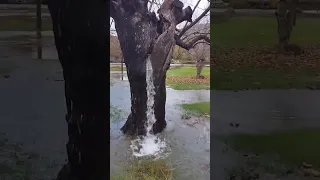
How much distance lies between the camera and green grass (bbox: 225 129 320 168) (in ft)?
6.75

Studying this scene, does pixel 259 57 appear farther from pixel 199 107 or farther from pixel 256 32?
pixel 199 107

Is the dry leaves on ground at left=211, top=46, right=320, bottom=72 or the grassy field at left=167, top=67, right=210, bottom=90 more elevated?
the dry leaves on ground at left=211, top=46, right=320, bottom=72

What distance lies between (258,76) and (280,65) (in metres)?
0.14

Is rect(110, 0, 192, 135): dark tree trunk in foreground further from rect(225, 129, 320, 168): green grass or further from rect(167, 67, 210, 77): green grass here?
rect(225, 129, 320, 168): green grass

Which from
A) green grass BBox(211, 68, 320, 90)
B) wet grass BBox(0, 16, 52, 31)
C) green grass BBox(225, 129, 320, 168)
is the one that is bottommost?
green grass BBox(225, 129, 320, 168)

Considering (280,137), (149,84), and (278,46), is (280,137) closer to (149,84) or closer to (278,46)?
(278,46)

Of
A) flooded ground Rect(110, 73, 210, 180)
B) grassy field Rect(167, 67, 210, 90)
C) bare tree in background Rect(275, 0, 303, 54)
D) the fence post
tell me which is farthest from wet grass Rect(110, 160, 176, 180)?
bare tree in background Rect(275, 0, 303, 54)

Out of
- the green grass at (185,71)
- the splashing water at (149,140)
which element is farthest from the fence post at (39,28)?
the green grass at (185,71)

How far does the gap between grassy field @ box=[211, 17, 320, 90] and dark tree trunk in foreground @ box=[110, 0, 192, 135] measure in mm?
236

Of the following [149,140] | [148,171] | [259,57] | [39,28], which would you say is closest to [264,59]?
[259,57]

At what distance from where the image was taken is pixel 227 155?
2.04 m

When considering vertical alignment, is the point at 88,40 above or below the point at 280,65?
above

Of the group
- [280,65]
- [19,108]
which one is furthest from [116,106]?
[280,65]

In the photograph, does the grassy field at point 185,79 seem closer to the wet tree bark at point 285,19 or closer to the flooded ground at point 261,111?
the flooded ground at point 261,111
